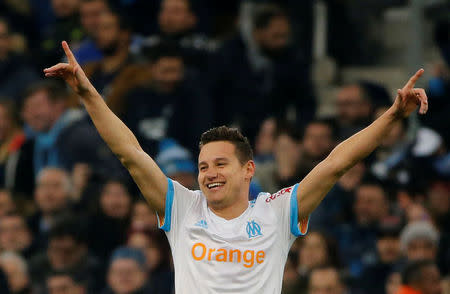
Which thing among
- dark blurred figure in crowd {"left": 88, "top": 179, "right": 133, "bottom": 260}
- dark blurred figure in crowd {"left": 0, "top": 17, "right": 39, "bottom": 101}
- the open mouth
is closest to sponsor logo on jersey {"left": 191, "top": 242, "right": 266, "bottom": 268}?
the open mouth

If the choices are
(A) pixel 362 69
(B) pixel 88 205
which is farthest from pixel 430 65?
(B) pixel 88 205

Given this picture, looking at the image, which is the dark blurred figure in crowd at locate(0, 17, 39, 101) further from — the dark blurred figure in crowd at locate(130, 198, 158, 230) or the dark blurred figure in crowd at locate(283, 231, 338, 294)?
the dark blurred figure in crowd at locate(283, 231, 338, 294)

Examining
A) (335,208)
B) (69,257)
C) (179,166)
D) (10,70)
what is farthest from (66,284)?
(10,70)

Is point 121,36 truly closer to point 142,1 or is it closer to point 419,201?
point 142,1

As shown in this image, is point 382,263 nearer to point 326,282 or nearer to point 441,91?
point 326,282

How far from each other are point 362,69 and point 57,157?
3577 mm

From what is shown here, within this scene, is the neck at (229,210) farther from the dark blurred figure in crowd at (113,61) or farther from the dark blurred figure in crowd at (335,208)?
the dark blurred figure in crowd at (113,61)

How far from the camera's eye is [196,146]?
1209cm

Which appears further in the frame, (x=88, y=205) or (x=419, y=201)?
(x=88, y=205)

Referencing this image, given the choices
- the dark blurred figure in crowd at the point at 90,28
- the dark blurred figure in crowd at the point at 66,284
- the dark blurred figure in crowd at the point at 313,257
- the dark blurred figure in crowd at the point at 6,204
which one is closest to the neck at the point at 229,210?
the dark blurred figure in crowd at the point at 313,257

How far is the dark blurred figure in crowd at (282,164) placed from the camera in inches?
444

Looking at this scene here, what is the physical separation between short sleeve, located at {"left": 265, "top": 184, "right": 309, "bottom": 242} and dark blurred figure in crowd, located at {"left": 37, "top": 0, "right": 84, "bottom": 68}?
7515mm

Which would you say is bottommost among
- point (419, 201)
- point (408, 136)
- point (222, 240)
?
point (222, 240)

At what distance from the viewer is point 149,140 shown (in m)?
12.0
